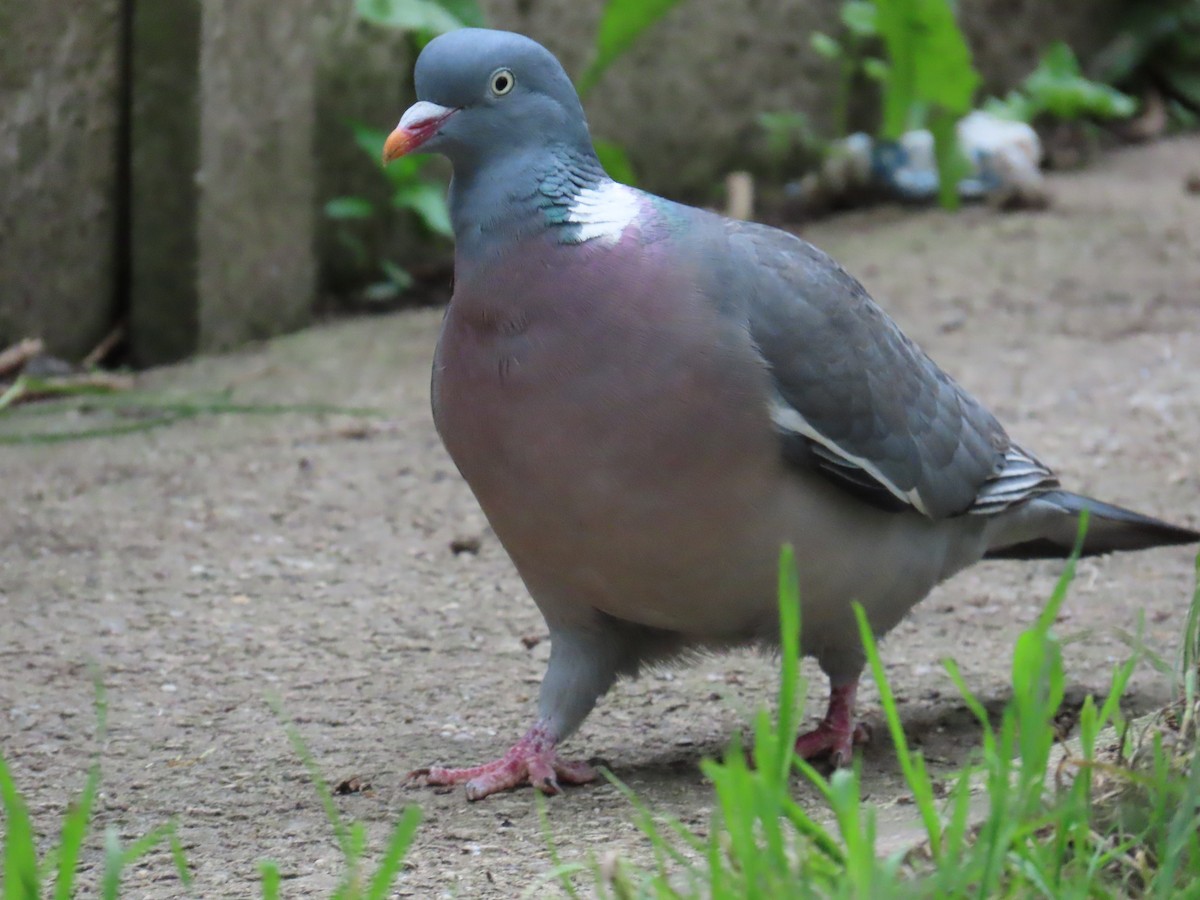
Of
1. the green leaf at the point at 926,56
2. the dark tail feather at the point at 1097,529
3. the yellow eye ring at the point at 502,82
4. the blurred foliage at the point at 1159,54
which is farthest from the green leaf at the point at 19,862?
the blurred foliage at the point at 1159,54

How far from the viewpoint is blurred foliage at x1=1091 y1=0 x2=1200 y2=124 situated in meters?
9.65

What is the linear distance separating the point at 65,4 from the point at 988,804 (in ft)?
14.5

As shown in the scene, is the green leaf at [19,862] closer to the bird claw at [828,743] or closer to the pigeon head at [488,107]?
the pigeon head at [488,107]

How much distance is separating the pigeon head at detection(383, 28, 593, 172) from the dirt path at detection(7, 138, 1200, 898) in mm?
1150

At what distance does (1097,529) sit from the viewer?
360 cm

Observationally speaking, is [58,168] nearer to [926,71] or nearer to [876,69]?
[926,71]

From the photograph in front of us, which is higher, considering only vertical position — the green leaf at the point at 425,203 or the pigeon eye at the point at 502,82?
the pigeon eye at the point at 502,82

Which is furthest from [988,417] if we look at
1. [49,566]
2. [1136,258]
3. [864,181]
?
[864,181]

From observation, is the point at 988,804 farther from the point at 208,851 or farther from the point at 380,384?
the point at 380,384

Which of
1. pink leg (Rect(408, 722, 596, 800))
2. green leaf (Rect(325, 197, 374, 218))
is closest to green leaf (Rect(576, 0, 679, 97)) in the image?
green leaf (Rect(325, 197, 374, 218))

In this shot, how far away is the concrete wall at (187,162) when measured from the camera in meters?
5.59

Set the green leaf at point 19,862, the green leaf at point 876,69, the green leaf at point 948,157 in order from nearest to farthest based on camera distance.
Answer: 1. the green leaf at point 19,862
2. the green leaf at point 948,157
3. the green leaf at point 876,69

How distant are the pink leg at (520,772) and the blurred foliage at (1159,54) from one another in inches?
307

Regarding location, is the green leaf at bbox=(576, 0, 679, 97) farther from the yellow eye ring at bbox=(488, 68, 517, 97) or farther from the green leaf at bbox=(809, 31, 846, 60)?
the yellow eye ring at bbox=(488, 68, 517, 97)
